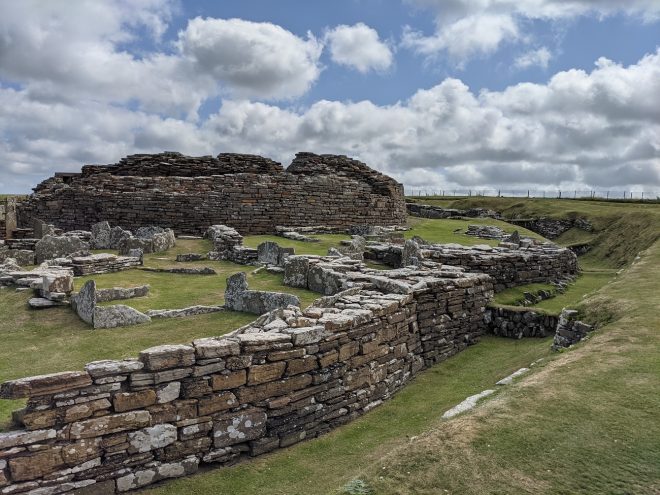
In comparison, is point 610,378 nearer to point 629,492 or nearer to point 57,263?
point 629,492

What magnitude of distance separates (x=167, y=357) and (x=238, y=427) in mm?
1389

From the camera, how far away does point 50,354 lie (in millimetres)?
8102

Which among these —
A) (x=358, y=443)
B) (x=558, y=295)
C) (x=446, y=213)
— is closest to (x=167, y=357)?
(x=358, y=443)

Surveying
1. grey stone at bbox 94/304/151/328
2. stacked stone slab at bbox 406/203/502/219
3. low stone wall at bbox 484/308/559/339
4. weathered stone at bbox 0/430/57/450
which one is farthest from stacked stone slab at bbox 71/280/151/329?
stacked stone slab at bbox 406/203/502/219

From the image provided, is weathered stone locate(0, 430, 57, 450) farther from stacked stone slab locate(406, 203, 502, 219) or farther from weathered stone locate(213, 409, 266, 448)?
stacked stone slab locate(406, 203, 502, 219)

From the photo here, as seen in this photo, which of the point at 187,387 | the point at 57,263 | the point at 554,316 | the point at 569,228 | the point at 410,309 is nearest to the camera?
the point at 187,387

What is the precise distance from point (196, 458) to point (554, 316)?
9.19 metres

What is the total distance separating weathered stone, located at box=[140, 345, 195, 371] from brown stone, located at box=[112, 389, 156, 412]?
0.30 metres

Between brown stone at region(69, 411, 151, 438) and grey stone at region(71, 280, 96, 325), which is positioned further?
grey stone at region(71, 280, 96, 325)

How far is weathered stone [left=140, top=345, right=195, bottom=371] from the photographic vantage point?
20.4 feet

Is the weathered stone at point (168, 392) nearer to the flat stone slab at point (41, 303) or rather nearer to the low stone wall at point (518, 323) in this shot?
the flat stone slab at point (41, 303)

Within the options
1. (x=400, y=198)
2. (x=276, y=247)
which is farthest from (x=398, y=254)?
(x=400, y=198)

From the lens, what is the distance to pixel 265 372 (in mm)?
7051

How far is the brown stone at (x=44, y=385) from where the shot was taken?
5473mm
